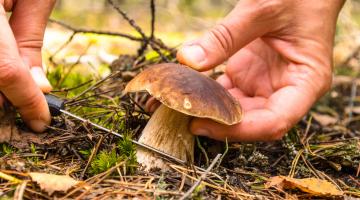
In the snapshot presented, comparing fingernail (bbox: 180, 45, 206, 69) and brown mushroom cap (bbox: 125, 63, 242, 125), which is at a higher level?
fingernail (bbox: 180, 45, 206, 69)

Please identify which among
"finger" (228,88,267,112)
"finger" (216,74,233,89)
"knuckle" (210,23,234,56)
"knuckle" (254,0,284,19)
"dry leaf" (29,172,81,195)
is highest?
"knuckle" (254,0,284,19)

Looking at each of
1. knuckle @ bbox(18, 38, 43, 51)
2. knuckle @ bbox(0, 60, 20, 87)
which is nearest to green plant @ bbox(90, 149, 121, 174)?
knuckle @ bbox(0, 60, 20, 87)

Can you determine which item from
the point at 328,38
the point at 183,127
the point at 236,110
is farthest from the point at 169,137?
the point at 328,38

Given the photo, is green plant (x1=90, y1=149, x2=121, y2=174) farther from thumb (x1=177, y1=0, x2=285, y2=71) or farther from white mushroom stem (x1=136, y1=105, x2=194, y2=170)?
thumb (x1=177, y1=0, x2=285, y2=71)

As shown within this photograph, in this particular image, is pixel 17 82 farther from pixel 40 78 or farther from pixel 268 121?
pixel 268 121

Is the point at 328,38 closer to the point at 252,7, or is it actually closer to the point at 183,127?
the point at 252,7

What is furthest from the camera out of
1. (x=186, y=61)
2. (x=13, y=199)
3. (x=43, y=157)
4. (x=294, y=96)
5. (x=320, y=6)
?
(x=320, y=6)

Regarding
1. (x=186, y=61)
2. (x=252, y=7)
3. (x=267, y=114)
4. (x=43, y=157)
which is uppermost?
(x=252, y=7)
